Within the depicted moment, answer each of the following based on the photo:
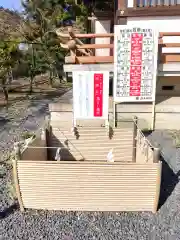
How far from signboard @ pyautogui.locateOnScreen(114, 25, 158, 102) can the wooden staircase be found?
150 centimetres

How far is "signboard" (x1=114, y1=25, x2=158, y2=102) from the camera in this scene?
738 cm

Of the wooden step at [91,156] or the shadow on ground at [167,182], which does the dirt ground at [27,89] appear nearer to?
the wooden step at [91,156]

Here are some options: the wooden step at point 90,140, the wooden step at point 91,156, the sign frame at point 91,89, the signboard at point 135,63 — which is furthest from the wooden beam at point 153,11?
the wooden step at point 91,156

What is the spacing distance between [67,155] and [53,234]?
2590mm

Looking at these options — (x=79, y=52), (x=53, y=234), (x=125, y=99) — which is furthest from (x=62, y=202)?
(x=79, y=52)

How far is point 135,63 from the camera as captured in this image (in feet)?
24.9

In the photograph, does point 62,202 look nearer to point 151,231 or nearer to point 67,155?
point 151,231

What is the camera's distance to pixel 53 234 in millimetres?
4473

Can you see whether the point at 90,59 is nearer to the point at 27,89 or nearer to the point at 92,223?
the point at 92,223

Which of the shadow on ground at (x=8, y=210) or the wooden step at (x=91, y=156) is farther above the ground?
the wooden step at (x=91, y=156)

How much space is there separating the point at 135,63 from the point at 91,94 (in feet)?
4.61

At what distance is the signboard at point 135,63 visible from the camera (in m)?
7.38

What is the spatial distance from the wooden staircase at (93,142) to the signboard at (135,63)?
150cm

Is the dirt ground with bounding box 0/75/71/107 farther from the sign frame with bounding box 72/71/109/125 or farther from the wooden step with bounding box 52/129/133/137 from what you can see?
the wooden step with bounding box 52/129/133/137
